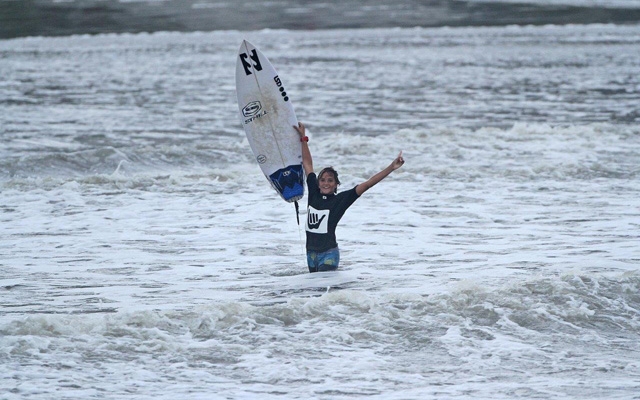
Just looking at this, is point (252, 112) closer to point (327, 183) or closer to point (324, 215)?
point (327, 183)

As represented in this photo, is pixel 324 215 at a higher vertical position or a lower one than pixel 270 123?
lower

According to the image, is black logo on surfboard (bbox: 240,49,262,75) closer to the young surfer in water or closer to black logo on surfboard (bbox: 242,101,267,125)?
black logo on surfboard (bbox: 242,101,267,125)

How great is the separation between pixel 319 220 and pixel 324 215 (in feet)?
0.27

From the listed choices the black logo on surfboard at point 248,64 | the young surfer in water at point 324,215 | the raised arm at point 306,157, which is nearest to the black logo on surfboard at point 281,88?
the black logo on surfboard at point 248,64

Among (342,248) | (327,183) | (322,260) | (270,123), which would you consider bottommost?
(342,248)

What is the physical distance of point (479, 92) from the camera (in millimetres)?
30062

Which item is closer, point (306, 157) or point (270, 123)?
point (306, 157)

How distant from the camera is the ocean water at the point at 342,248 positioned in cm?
806

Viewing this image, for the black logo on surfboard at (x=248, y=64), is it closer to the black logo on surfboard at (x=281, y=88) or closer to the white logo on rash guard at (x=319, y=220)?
the black logo on surfboard at (x=281, y=88)

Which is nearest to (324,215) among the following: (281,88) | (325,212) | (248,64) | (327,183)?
(325,212)

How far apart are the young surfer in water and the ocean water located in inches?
10.0

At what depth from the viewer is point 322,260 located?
429 inches

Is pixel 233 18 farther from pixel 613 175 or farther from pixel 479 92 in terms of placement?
pixel 613 175

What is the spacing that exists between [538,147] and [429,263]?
31.4 feet
